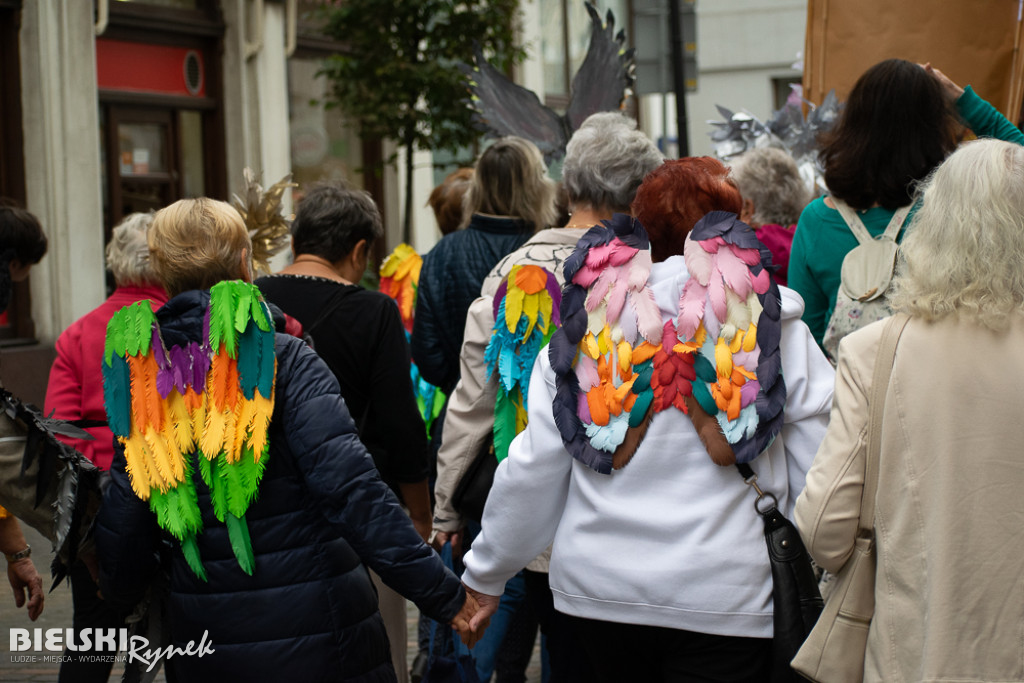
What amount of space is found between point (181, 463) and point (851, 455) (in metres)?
1.51

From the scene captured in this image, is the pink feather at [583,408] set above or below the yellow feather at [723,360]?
below

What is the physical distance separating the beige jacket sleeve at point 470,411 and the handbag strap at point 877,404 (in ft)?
5.36

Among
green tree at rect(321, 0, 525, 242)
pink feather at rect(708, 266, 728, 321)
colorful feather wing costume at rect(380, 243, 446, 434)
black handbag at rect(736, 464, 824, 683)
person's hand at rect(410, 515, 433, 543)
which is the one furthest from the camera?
green tree at rect(321, 0, 525, 242)

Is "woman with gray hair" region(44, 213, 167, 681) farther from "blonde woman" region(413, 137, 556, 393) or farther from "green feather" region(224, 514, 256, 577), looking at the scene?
"blonde woman" region(413, 137, 556, 393)

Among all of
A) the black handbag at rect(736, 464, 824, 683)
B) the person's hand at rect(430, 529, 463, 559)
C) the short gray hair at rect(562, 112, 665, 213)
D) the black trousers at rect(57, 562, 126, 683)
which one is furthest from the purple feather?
the black trousers at rect(57, 562, 126, 683)

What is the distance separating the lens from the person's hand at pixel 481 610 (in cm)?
311

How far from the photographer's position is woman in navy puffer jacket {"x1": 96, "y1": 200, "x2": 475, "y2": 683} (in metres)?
2.97

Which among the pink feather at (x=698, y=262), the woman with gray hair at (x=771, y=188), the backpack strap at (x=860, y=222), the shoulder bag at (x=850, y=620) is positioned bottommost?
the shoulder bag at (x=850, y=620)

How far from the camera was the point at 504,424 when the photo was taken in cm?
391

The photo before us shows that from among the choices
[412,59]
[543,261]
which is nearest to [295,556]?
[543,261]

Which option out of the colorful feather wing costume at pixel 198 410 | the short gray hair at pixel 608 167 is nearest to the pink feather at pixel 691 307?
the colorful feather wing costume at pixel 198 410

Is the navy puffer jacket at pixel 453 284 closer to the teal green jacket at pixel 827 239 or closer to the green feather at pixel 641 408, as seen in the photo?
A: the teal green jacket at pixel 827 239

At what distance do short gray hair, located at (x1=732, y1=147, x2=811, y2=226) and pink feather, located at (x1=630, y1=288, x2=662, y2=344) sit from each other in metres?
2.59

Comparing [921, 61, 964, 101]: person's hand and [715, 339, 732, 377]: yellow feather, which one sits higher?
[921, 61, 964, 101]: person's hand
